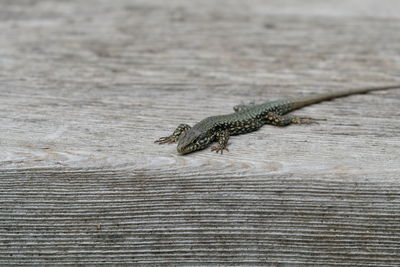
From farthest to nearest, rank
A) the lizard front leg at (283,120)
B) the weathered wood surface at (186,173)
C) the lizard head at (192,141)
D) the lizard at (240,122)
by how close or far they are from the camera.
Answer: the lizard front leg at (283,120) → the lizard at (240,122) → the lizard head at (192,141) → the weathered wood surface at (186,173)

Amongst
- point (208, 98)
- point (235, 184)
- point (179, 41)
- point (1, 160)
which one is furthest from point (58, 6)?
point (235, 184)

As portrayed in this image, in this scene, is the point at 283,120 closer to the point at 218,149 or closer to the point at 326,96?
the point at 326,96

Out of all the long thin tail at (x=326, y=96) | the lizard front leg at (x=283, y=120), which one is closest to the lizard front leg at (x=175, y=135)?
the lizard front leg at (x=283, y=120)

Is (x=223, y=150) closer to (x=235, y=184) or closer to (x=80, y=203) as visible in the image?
(x=235, y=184)

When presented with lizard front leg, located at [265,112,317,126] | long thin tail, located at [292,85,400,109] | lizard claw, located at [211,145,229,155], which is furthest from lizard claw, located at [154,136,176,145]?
long thin tail, located at [292,85,400,109]

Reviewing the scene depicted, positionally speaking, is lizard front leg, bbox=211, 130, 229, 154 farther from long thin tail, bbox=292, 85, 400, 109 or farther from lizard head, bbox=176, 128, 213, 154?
long thin tail, bbox=292, 85, 400, 109

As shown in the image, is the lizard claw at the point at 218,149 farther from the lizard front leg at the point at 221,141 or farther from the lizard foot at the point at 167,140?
the lizard foot at the point at 167,140

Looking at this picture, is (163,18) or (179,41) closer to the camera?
(179,41)
